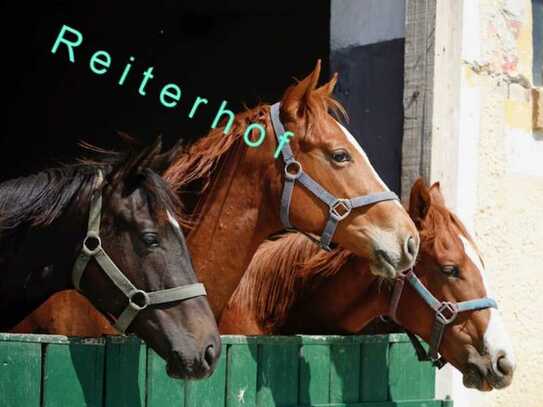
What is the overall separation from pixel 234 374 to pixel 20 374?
0.87 meters

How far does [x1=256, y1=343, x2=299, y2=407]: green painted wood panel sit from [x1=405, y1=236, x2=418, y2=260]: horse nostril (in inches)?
21.4

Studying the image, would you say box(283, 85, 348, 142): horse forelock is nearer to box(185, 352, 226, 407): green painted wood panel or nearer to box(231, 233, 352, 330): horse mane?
box(231, 233, 352, 330): horse mane

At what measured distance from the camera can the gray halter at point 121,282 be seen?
3.26m

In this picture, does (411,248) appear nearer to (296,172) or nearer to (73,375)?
(296,172)

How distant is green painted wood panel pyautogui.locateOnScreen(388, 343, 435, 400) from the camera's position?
175 inches

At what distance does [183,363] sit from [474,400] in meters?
2.46

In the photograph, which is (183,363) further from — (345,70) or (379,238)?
(345,70)

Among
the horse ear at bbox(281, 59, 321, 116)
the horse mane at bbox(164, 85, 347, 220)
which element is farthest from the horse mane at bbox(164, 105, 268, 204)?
the horse ear at bbox(281, 59, 321, 116)

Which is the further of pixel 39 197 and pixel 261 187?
pixel 261 187

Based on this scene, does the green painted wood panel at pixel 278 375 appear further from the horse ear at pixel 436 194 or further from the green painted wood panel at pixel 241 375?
the horse ear at pixel 436 194

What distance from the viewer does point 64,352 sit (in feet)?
10.4

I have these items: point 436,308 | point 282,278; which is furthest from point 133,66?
point 436,308

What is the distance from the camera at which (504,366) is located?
4207 millimetres

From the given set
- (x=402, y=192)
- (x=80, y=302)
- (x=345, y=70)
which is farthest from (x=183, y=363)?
(x=345, y=70)
